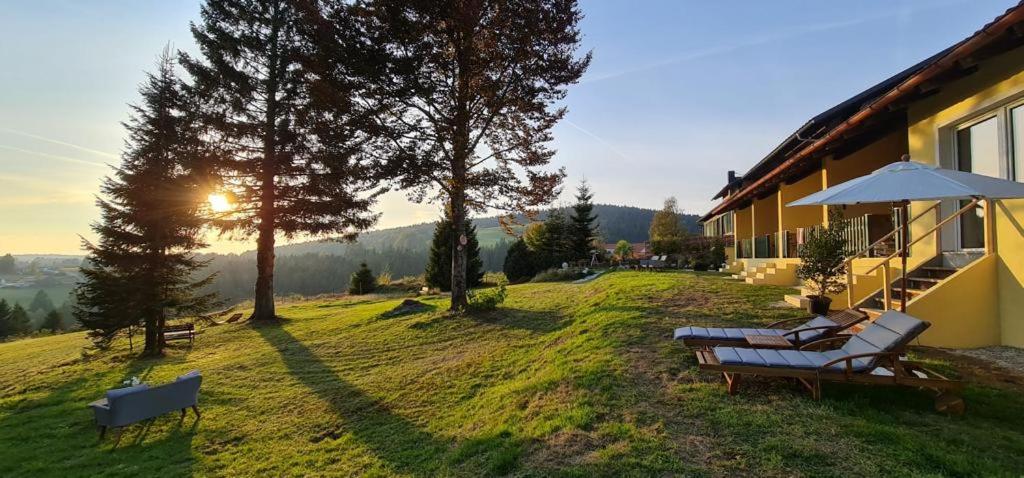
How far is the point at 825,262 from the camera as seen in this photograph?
7.74 m

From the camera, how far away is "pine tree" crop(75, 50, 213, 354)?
1271 centimetres

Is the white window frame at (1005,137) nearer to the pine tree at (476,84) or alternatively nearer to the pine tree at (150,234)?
the pine tree at (476,84)

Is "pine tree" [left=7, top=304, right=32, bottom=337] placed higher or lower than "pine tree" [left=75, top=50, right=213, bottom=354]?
lower

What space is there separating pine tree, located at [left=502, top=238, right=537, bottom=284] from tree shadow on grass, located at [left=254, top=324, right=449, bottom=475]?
25242mm

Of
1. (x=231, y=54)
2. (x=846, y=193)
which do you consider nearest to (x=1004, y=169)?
(x=846, y=193)

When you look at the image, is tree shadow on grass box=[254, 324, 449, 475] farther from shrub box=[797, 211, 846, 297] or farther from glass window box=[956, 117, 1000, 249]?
glass window box=[956, 117, 1000, 249]

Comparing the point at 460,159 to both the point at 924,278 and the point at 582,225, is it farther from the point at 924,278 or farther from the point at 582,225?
the point at 582,225

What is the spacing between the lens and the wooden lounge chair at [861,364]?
402cm

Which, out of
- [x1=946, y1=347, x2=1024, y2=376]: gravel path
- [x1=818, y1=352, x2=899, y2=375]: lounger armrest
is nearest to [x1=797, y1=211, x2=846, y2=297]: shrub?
[x1=946, y1=347, x2=1024, y2=376]: gravel path

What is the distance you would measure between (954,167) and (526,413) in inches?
318

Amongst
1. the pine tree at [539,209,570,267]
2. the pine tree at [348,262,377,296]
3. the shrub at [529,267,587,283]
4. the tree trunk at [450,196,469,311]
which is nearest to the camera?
the tree trunk at [450,196,469,311]

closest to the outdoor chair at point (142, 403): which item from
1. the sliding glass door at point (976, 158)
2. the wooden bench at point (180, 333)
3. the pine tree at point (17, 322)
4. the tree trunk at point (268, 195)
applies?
the wooden bench at point (180, 333)

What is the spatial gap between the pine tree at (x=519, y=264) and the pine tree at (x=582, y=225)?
13.9 ft

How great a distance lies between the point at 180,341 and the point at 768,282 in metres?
18.8
